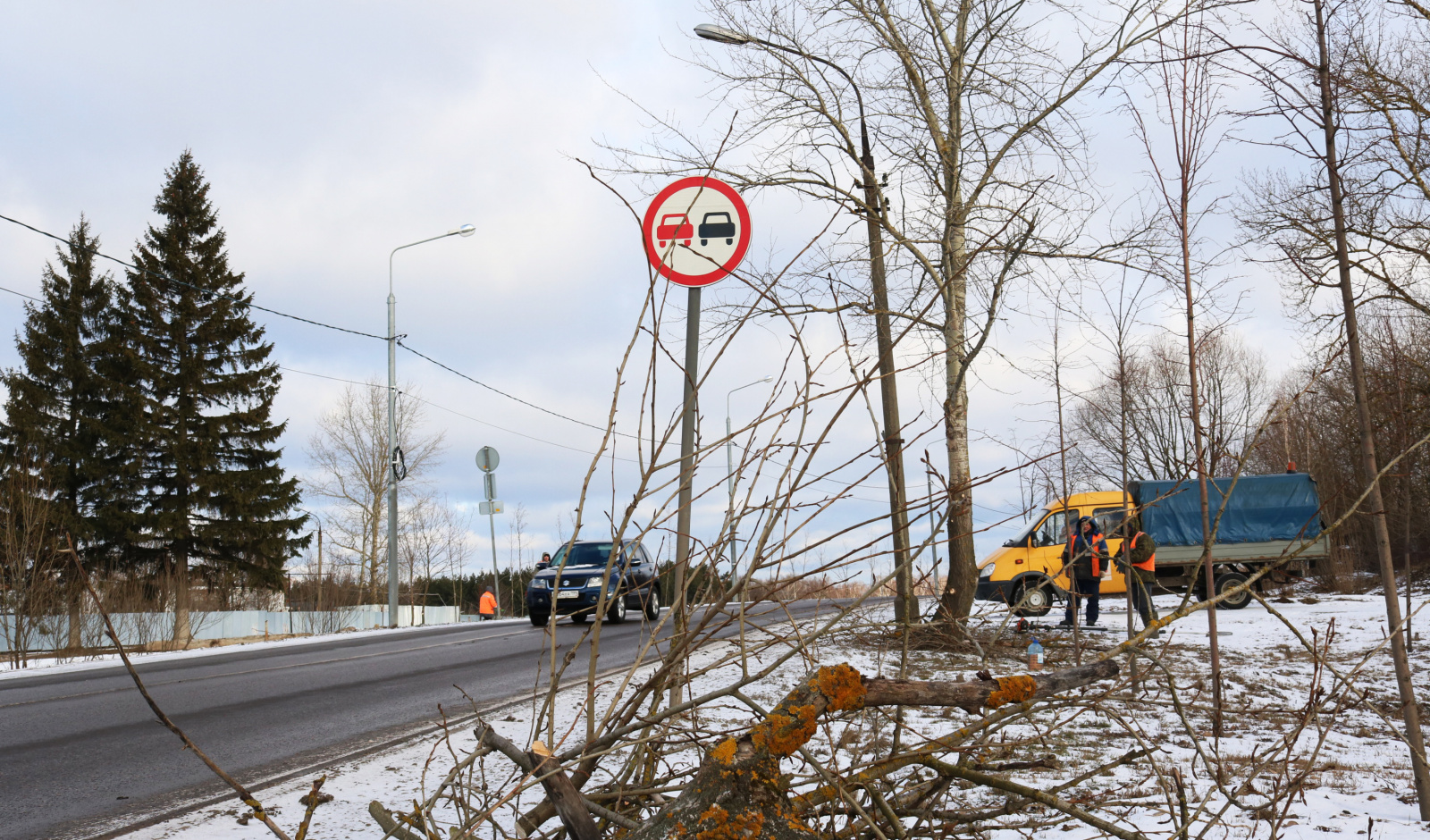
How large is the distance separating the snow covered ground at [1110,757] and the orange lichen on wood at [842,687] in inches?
4.8

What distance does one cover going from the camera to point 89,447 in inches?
1125

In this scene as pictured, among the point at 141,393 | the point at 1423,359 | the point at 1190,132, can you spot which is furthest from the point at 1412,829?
the point at 141,393

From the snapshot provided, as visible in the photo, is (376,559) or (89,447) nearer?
(89,447)

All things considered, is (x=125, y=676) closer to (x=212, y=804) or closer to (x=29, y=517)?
(x=212, y=804)

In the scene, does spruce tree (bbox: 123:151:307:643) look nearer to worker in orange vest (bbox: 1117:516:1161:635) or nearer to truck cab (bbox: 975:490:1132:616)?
truck cab (bbox: 975:490:1132:616)

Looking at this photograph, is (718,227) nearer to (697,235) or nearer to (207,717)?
(697,235)

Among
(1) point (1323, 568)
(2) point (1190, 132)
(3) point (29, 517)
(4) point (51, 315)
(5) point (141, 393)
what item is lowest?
(1) point (1323, 568)

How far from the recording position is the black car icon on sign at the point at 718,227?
Result: 4320 millimetres

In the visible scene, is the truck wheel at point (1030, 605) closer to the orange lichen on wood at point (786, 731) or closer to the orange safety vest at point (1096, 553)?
the orange safety vest at point (1096, 553)

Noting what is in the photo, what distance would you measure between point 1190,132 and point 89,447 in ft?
106

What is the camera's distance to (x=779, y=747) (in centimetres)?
160

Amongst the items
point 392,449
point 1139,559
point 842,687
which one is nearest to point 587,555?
point 392,449

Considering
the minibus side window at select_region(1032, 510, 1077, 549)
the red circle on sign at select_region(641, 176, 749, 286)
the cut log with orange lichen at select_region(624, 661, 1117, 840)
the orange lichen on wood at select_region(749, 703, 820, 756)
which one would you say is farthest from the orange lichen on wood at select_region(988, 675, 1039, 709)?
the minibus side window at select_region(1032, 510, 1077, 549)

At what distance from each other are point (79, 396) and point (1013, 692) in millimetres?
34610
